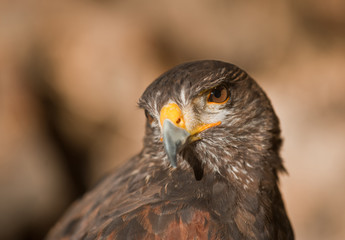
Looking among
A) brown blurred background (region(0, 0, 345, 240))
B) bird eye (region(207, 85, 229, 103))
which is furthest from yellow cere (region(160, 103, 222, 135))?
brown blurred background (region(0, 0, 345, 240))

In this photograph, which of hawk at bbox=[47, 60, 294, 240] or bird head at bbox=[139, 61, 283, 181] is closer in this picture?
hawk at bbox=[47, 60, 294, 240]

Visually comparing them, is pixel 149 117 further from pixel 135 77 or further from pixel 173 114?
pixel 135 77

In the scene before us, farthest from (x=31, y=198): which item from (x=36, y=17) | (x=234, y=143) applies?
(x=234, y=143)

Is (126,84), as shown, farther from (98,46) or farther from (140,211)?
(140,211)

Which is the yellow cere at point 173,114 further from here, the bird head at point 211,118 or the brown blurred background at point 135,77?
the brown blurred background at point 135,77

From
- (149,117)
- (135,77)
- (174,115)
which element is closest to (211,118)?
(174,115)

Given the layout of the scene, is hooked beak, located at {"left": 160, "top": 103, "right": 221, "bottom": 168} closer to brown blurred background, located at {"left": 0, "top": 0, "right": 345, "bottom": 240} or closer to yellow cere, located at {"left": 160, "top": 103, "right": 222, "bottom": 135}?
yellow cere, located at {"left": 160, "top": 103, "right": 222, "bottom": 135}
